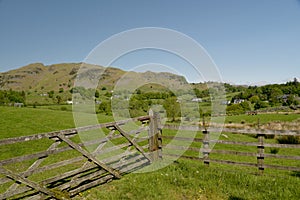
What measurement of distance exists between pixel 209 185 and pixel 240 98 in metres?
90.0

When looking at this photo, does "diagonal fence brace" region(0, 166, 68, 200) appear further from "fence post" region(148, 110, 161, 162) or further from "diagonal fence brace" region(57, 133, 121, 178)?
"fence post" region(148, 110, 161, 162)

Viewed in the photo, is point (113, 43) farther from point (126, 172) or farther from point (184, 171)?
point (184, 171)

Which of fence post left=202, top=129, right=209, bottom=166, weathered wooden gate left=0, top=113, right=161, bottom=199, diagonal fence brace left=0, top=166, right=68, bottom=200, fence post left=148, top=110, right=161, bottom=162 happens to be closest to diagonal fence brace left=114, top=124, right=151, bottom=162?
weathered wooden gate left=0, top=113, right=161, bottom=199

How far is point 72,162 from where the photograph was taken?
6477 millimetres

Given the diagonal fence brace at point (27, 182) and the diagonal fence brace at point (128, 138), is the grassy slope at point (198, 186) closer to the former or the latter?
the diagonal fence brace at point (27, 182)

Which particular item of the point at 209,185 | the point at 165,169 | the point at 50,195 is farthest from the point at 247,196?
the point at 50,195

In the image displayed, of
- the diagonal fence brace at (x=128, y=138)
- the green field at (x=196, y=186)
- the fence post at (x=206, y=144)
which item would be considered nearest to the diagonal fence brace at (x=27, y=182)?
the green field at (x=196, y=186)

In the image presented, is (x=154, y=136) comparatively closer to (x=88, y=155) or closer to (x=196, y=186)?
(x=196, y=186)

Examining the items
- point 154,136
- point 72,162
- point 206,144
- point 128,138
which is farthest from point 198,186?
point 72,162

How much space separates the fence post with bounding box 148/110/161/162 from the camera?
9.27 m

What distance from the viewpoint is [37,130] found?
1700cm

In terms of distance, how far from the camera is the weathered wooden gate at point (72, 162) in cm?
523

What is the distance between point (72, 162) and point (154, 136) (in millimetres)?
3749

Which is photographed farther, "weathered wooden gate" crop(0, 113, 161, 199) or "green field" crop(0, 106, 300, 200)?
"green field" crop(0, 106, 300, 200)
